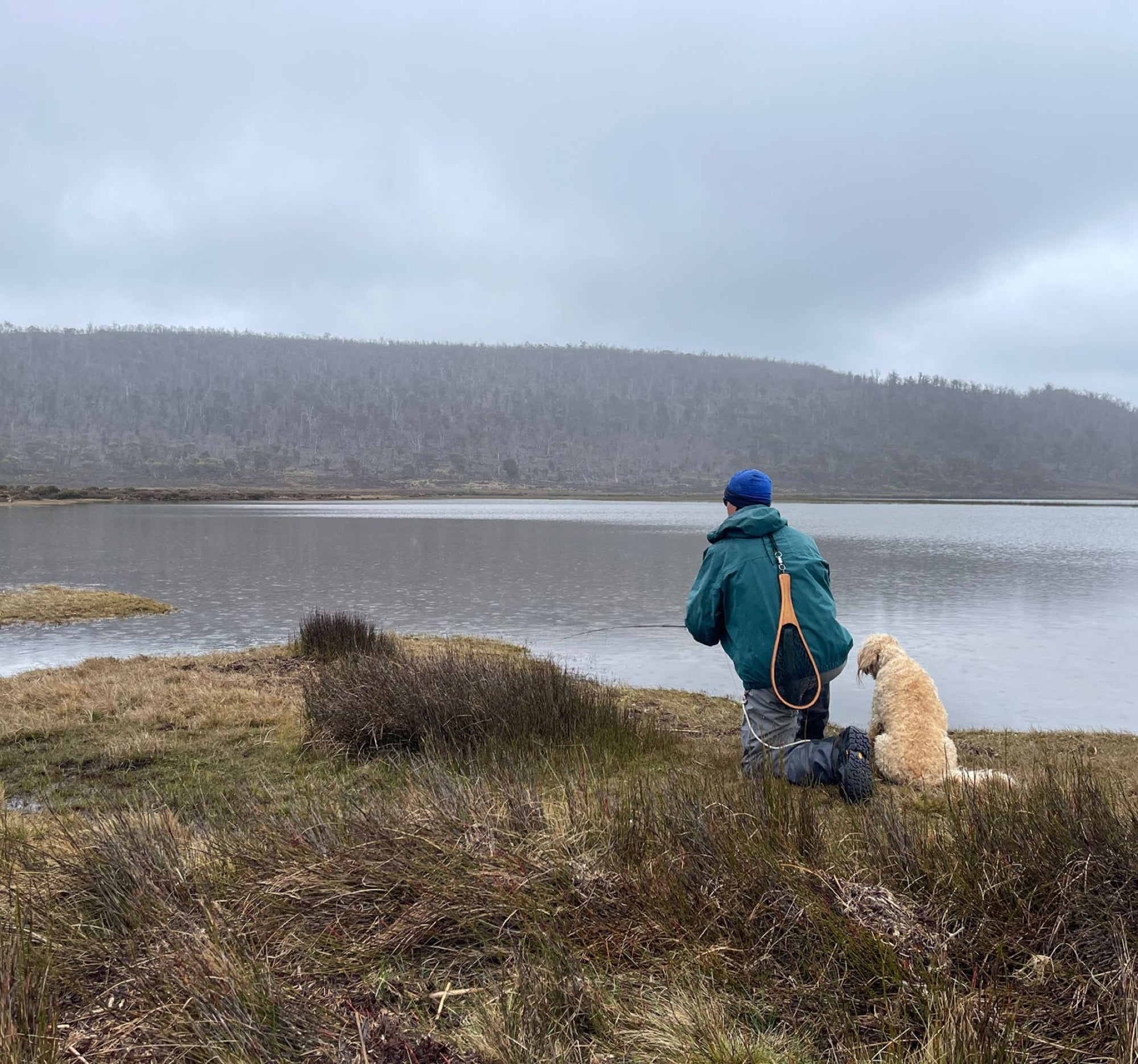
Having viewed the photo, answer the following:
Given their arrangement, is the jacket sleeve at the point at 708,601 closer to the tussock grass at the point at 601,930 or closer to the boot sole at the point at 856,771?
the boot sole at the point at 856,771

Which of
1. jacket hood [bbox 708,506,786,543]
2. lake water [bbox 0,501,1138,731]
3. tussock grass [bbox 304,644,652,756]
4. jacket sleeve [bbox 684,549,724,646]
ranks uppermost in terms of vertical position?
jacket hood [bbox 708,506,786,543]

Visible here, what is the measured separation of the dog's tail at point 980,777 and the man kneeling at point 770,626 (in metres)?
0.52

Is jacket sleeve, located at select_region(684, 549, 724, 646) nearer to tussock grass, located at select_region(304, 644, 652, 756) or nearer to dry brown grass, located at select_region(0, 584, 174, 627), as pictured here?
tussock grass, located at select_region(304, 644, 652, 756)

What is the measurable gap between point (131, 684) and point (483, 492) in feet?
442

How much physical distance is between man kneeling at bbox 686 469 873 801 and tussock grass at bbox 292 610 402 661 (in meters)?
7.17

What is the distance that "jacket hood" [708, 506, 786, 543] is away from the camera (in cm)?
468

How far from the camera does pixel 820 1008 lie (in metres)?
2.22

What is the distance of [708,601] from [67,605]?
1768cm

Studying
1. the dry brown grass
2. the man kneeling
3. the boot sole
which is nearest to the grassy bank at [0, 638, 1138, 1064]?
the boot sole

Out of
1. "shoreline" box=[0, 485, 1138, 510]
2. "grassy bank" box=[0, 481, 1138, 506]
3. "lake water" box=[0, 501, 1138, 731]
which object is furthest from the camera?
"shoreline" box=[0, 485, 1138, 510]

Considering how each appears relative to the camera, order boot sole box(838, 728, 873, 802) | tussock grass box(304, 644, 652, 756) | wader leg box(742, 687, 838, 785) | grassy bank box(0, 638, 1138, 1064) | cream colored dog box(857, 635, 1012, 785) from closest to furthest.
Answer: grassy bank box(0, 638, 1138, 1064) < boot sole box(838, 728, 873, 802) < wader leg box(742, 687, 838, 785) < cream colored dog box(857, 635, 1012, 785) < tussock grass box(304, 644, 652, 756)

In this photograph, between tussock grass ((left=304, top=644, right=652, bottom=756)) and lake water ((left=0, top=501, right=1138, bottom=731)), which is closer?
tussock grass ((left=304, top=644, right=652, bottom=756))

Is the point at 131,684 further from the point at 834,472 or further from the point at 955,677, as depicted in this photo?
the point at 834,472

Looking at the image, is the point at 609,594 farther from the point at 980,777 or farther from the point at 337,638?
the point at 980,777
